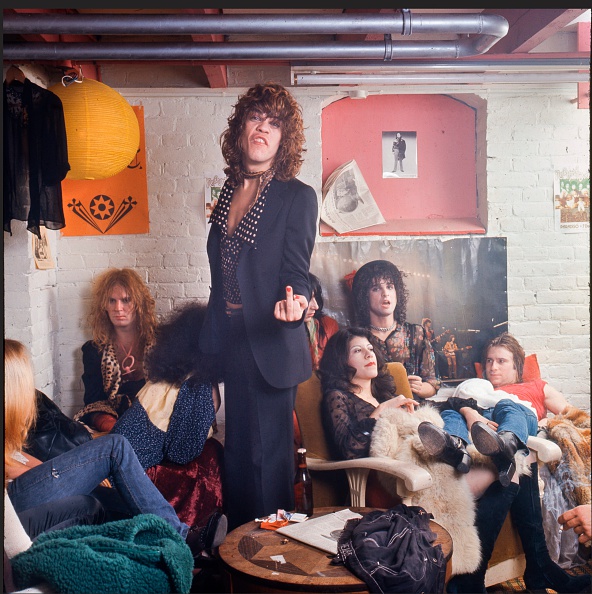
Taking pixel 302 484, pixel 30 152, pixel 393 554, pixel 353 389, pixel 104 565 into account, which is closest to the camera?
pixel 104 565

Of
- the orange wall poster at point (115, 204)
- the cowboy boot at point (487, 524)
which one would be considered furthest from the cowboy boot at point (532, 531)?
the orange wall poster at point (115, 204)

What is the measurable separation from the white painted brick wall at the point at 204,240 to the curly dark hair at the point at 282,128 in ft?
0.14

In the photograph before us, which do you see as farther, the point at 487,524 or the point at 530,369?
the point at 530,369

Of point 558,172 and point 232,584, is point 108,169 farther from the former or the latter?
point 558,172

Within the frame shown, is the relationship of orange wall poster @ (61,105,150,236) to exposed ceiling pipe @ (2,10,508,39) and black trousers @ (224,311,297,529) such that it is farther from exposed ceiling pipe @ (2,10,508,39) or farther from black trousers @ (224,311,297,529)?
black trousers @ (224,311,297,529)

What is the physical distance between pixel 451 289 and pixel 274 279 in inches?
32.9

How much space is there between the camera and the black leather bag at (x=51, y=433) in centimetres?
295

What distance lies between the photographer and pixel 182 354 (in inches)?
123

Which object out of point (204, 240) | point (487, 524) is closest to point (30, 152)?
point (204, 240)

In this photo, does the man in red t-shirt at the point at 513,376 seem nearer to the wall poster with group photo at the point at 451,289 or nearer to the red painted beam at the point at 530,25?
the wall poster with group photo at the point at 451,289

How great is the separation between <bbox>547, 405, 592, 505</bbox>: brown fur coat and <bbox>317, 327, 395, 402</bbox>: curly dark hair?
794mm

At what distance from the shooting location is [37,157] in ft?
9.76

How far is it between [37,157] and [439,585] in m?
2.43

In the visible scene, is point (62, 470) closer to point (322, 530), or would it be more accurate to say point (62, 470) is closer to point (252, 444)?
point (252, 444)
